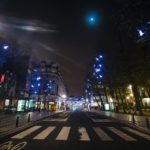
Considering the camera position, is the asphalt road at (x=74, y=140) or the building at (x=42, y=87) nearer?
the asphalt road at (x=74, y=140)

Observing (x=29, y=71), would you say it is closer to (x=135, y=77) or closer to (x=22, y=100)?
(x=22, y=100)

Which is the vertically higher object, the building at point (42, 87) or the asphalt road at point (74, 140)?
the building at point (42, 87)

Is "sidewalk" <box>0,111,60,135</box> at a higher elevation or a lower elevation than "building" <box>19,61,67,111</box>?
lower

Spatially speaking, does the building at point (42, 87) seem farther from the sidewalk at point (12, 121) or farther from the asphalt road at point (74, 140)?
the asphalt road at point (74, 140)

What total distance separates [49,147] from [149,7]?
400 inches

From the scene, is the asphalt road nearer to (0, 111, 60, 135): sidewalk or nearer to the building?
(0, 111, 60, 135): sidewalk

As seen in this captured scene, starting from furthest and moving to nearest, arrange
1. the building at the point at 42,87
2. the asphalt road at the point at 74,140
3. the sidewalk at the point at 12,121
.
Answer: the building at the point at 42,87
the sidewalk at the point at 12,121
the asphalt road at the point at 74,140

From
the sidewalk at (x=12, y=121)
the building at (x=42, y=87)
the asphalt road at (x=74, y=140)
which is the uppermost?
the building at (x=42, y=87)

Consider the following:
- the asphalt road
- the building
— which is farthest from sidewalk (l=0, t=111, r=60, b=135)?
the building

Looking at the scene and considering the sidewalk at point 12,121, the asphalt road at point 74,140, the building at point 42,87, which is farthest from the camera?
the building at point 42,87

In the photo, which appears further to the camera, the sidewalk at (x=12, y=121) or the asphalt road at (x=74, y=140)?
the sidewalk at (x=12, y=121)

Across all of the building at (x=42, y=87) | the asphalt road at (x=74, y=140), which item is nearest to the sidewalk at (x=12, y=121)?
the asphalt road at (x=74, y=140)

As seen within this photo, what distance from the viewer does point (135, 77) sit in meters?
32.8

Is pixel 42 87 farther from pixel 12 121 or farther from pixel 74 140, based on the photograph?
pixel 74 140
